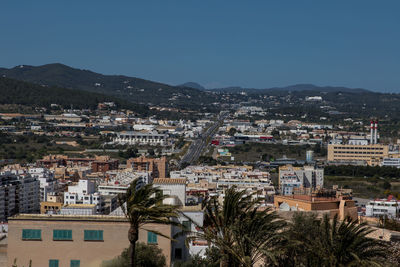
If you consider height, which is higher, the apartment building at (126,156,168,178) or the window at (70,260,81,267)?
the window at (70,260,81,267)

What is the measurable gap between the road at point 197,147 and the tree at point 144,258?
150 ft

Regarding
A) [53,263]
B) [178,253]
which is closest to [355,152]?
[178,253]

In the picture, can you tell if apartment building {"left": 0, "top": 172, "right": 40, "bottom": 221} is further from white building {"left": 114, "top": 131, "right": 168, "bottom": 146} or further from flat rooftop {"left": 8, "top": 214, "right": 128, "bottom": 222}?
white building {"left": 114, "top": 131, "right": 168, "bottom": 146}

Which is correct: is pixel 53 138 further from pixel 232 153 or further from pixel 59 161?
pixel 59 161

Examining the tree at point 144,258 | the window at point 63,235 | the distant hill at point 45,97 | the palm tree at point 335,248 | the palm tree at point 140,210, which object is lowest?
the tree at point 144,258

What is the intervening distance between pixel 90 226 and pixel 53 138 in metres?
70.5

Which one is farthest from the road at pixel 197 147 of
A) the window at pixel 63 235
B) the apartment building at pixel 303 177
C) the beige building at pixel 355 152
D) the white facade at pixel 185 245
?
the window at pixel 63 235

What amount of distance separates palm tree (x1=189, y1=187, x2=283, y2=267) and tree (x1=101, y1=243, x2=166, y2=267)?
1.31m

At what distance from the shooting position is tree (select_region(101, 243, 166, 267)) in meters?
10.5

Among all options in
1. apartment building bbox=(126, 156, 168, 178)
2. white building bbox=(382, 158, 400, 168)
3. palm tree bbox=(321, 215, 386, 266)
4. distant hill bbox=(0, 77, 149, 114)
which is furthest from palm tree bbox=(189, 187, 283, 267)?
distant hill bbox=(0, 77, 149, 114)

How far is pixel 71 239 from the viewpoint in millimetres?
11164

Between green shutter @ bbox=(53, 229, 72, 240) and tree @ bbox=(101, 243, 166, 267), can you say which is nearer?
tree @ bbox=(101, 243, 166, 267)

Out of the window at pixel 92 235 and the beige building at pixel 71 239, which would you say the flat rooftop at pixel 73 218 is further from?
the window at pixel 92 235

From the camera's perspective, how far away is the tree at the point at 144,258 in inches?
413
